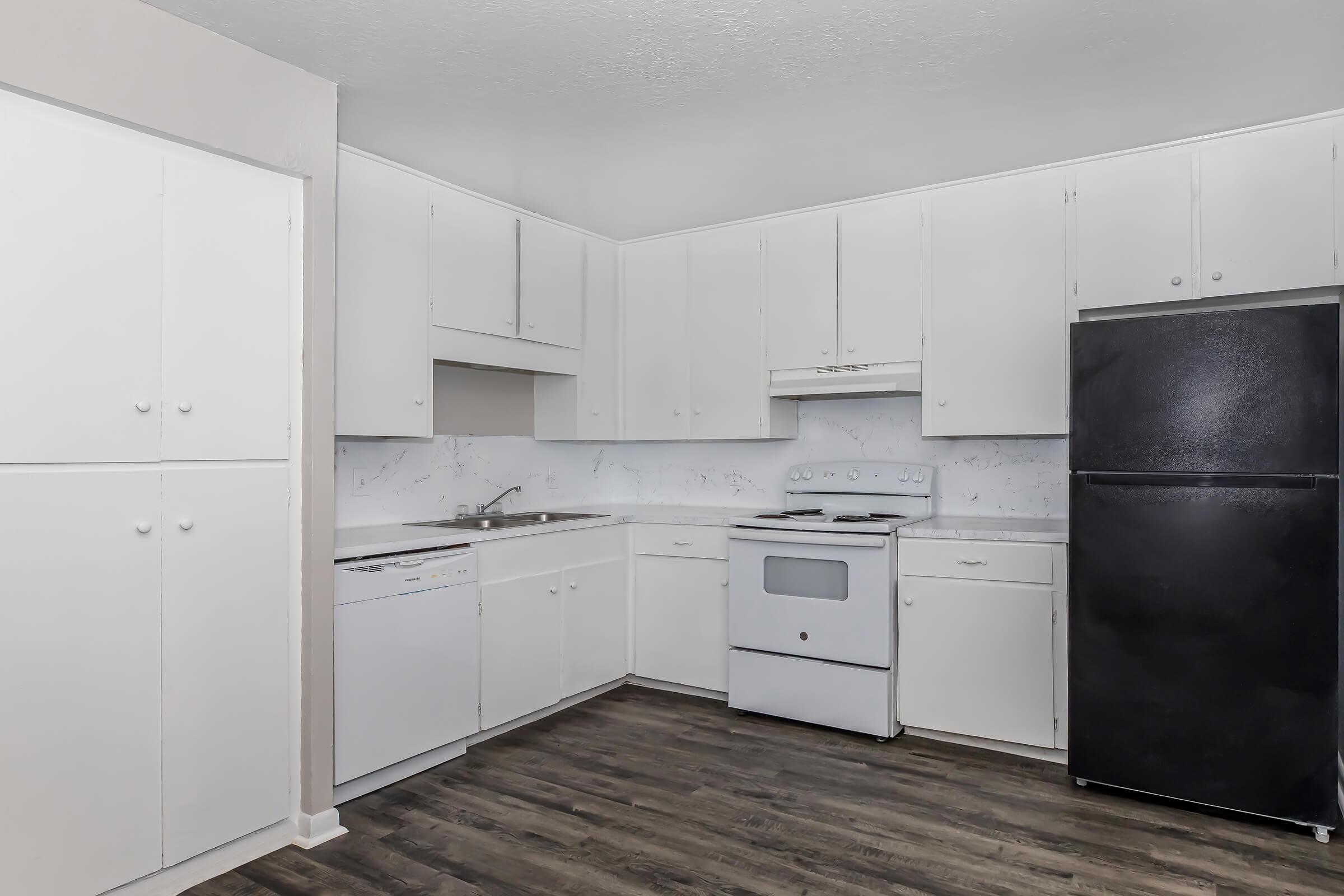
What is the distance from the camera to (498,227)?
12.3 ft

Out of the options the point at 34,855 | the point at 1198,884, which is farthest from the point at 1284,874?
the point at 34,855

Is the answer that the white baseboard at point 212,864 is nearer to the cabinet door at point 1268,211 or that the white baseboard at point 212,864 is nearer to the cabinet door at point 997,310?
the cabinet door at point 997,310

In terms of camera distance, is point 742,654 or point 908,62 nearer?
point 908,62

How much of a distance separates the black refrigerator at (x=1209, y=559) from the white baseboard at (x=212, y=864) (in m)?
2.69

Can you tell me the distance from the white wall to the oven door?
183cm

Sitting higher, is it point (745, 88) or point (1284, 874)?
point (745, 88)

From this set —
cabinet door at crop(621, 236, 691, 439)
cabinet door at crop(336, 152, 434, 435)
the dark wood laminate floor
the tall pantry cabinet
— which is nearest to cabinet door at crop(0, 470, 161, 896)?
the tall pantry cabinet

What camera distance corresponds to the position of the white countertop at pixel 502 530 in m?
2.99

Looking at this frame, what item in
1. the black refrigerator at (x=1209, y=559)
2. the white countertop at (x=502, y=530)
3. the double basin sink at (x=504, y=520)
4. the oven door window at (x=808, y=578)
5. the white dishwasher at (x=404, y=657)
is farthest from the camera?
the double basin sink at (x=504, y=520)

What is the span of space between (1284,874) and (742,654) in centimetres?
206

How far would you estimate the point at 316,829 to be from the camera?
264 centimetres

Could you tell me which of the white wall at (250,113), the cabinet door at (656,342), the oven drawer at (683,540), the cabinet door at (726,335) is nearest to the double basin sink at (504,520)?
the oven drawer at (683,540)

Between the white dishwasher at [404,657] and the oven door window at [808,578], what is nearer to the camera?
the white dishwasher at [404,657]

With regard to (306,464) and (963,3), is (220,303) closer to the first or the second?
(306,464)
